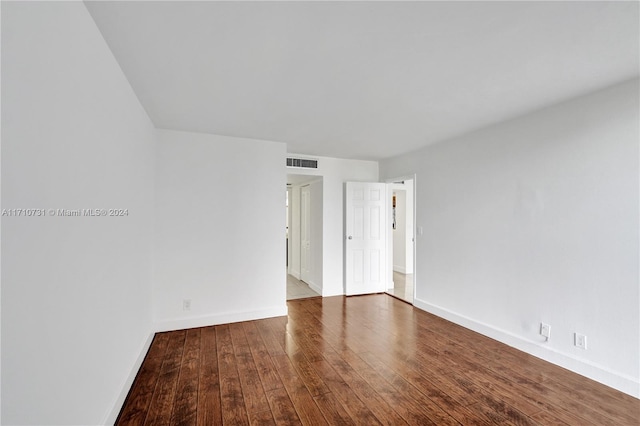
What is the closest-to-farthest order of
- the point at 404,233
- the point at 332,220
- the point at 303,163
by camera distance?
the point at 303,163 < the point at 332,220 < the point at 404,233

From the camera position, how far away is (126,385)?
2.29m

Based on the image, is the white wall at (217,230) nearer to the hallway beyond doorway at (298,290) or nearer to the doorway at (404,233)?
the hallway beyond doorway at (298,290)

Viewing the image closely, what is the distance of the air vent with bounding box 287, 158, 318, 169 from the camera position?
16.0 feet

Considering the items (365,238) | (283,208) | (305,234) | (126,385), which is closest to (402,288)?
(365,238)

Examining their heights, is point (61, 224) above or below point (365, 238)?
above

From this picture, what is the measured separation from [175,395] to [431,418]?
1929 mm

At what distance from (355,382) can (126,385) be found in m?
1.82

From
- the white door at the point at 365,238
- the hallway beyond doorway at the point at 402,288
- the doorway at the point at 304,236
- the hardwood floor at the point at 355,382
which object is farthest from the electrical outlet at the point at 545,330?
the doorway at the point at 304,236

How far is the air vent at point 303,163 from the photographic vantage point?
192 inches

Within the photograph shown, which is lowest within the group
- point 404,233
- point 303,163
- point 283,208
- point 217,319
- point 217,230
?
point 217,319

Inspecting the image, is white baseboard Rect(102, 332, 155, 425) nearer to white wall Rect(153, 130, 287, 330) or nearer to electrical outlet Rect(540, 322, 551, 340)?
white wall Rect(153, 130, 287, 330)

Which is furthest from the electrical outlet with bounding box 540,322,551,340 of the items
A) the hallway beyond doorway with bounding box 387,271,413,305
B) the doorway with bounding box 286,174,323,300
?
the doorway with bounding box 286,174,323,300

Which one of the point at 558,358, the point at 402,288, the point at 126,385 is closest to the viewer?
the point at 126,385

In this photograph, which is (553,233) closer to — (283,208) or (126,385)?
(283,208)
